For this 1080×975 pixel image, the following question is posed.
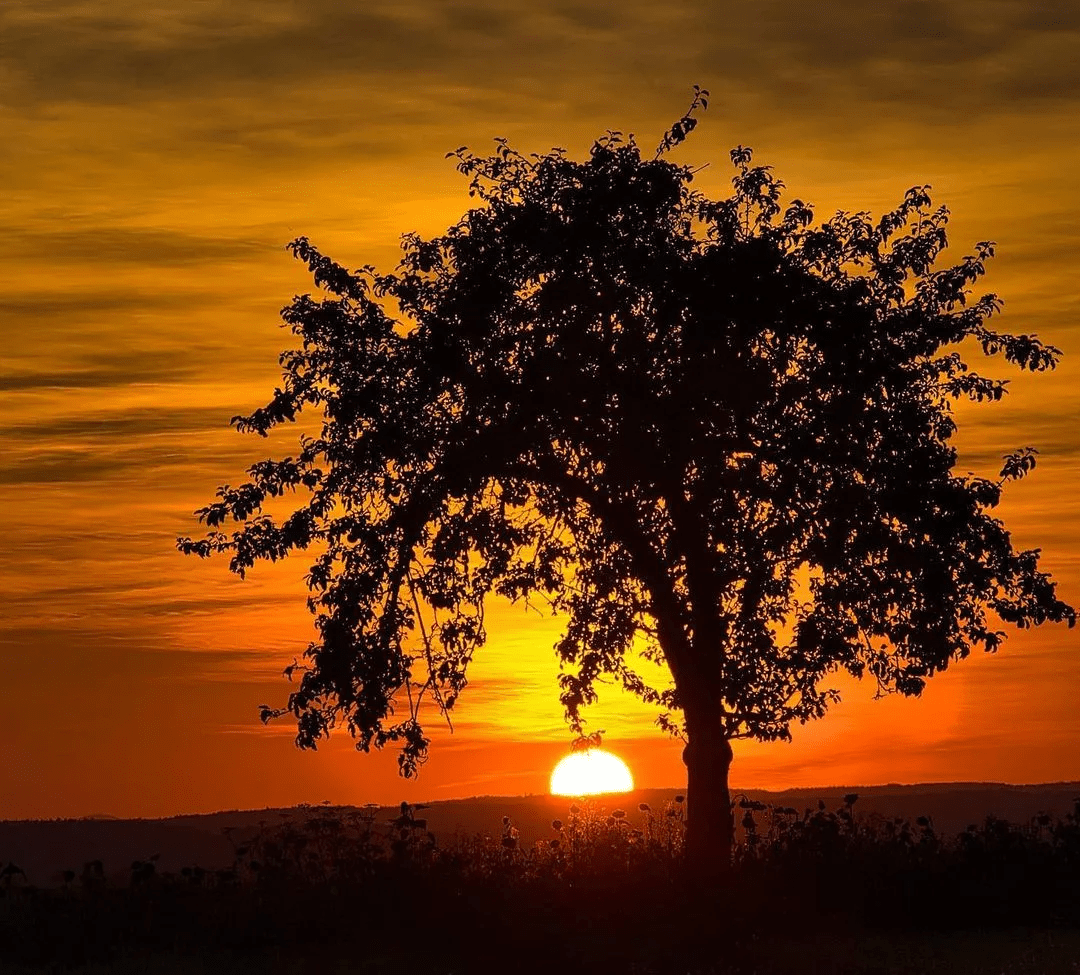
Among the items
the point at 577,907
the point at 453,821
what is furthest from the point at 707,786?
the point at 453,821

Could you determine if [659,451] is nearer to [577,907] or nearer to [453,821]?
[577,907]

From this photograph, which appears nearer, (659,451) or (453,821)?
(659,451)

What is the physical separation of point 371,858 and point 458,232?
385 inches

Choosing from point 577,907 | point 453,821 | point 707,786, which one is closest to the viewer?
point 577,907

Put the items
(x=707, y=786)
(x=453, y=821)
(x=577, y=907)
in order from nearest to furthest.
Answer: (x=577, y=907), (x=707, y=786), (x=453, y=821)

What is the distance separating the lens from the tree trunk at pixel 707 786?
85.6 ft

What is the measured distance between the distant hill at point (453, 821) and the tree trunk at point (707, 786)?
136 inches

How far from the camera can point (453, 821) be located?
155 ft

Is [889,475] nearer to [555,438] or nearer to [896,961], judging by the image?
[555,438]

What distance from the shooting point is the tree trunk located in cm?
2608

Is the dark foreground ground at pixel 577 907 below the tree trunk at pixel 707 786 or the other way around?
below

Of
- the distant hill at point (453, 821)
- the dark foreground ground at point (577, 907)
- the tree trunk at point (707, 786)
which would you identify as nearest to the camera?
the dark foreground ground at point (577, 907)

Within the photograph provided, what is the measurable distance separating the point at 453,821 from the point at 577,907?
2551 cm

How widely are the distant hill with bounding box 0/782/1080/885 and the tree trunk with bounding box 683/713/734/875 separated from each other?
345 cm
